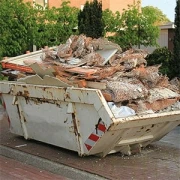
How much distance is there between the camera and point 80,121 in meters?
6.09

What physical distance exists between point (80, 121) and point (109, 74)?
834 mm

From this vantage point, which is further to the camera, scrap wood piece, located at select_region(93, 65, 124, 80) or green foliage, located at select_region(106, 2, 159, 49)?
green foliage, located at select_region(106, 2, 159, 49)

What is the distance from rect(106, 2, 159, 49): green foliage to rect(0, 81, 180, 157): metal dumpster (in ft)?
24.9

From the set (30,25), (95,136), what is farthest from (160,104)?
(30,25)

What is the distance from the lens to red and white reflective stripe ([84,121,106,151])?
572cm

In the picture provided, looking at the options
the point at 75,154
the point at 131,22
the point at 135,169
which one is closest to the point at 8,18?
the point at 131,22

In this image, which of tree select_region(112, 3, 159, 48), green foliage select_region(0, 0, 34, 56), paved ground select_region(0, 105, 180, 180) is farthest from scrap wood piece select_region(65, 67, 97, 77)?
tree select_region(112, 3, 159, 48)

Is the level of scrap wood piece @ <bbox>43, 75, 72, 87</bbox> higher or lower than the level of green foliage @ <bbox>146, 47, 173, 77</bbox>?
higher

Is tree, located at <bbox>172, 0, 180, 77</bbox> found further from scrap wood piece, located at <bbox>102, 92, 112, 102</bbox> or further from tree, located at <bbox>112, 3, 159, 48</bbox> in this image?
scrap wood piece, located at <bbox>102, 92, 112, 102</bbox>

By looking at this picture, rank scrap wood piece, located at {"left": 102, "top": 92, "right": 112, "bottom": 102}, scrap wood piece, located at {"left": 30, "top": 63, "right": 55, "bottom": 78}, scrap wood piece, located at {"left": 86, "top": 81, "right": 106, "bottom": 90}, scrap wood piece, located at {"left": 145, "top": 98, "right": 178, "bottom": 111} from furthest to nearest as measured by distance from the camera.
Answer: scrap wood piece, located at {"left": 30, "top": 63, "right": 55, "bottom": 78} → scrap wood piece, located at {"left": 145, "top": 98, "right": 178, "bottom": 111} → scrap wood piece, located at {"left": 86, "top": 81, "right": 106, "bottom": 90} → scrap wood piece, located at {"left": 102, "top": 92, "right": 112, "bottom": 102}

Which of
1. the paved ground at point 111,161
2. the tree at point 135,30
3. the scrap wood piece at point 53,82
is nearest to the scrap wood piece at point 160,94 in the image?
the paved ground at point 111,161

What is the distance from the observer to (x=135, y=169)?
594cm

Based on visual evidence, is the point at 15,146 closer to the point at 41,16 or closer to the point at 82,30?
the point at 82,30

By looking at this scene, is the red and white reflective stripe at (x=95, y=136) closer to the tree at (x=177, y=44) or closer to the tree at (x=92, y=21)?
the tree at (x=177, y=44)
